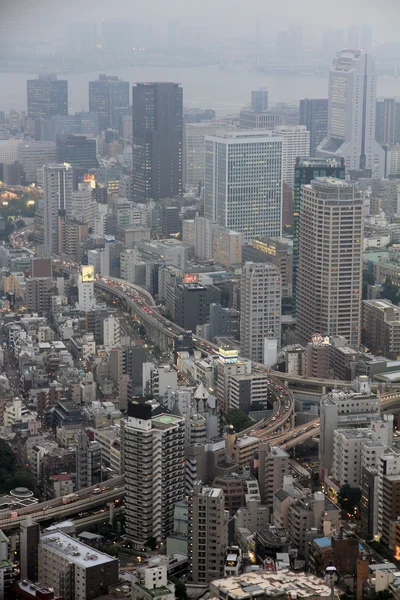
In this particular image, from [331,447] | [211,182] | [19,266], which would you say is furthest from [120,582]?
[211,182]

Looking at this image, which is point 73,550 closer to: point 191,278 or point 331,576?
point 331,576

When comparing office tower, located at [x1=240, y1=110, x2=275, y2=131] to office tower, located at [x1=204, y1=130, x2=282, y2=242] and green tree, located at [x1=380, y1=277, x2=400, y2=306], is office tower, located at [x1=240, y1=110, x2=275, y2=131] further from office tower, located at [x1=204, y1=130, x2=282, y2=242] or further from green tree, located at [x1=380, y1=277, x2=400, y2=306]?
green tree, located at [x1=380, y1=277, x2=400, y2=306]

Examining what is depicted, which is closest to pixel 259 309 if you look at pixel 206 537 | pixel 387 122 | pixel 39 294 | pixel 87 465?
pixel 39 294

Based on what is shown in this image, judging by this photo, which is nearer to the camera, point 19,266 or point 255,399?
point 255,399

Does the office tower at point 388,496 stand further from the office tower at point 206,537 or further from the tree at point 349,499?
the office tower at point 206,537

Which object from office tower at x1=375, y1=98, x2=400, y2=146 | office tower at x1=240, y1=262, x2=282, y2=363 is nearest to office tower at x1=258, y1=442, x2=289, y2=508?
office tower at x1=240, y1=262, x2=282, y2=363

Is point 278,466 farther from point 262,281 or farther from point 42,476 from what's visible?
point 262,281
